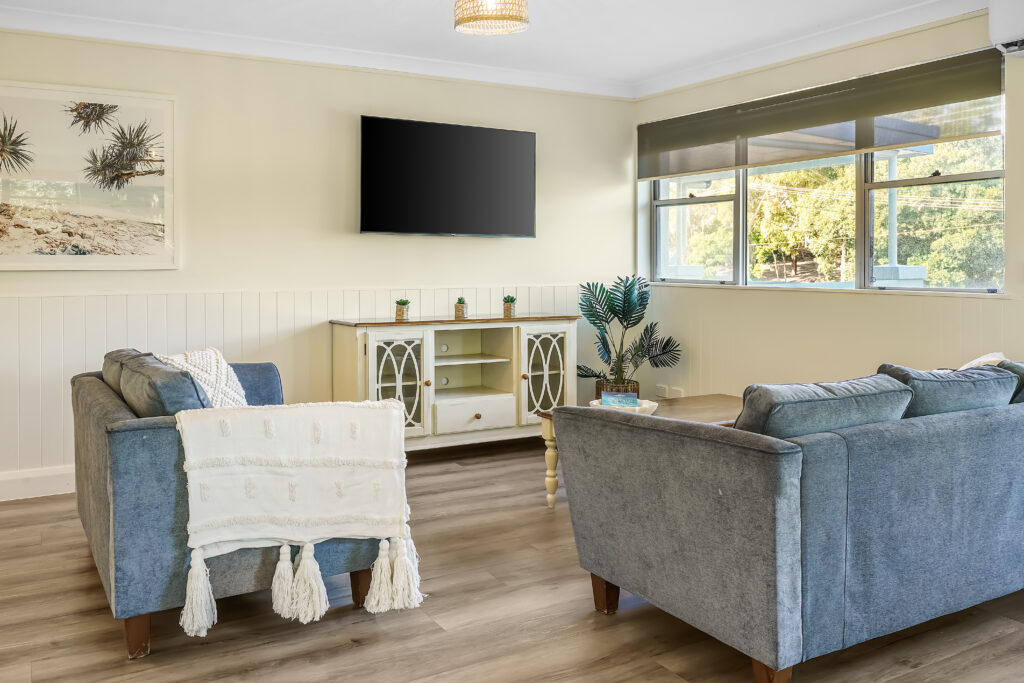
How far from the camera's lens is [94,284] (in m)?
4.51

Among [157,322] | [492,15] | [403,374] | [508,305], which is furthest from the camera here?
[508,305]

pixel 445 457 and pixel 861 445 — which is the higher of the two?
pixel 861 445

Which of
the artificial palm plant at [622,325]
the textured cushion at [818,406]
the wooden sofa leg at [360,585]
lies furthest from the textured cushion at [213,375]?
the artificial palm plant at [622,325]

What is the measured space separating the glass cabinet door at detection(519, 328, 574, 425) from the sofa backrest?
3064 mm

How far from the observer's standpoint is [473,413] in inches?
205

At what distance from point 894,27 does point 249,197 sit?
3.59 metres

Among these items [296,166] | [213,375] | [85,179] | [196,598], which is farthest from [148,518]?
[296,166]

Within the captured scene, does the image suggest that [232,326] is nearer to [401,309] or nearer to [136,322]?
[136,322]

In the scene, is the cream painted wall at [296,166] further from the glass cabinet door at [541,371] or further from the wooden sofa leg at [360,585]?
the wooden sofa leg at [360,585]

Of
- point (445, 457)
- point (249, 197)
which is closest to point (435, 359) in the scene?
point (445, 457)

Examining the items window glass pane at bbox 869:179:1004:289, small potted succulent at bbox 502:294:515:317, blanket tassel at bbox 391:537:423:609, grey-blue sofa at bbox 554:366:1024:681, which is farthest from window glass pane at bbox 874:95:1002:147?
blanket tassel at bbox 391:537:423:609

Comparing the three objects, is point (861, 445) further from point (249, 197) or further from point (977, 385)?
point (249, 197)

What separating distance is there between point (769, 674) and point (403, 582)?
1.10m

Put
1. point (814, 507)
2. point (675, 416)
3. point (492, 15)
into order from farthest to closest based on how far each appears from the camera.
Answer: point (675, 416) → point (492, 15) → point (814, 507)
